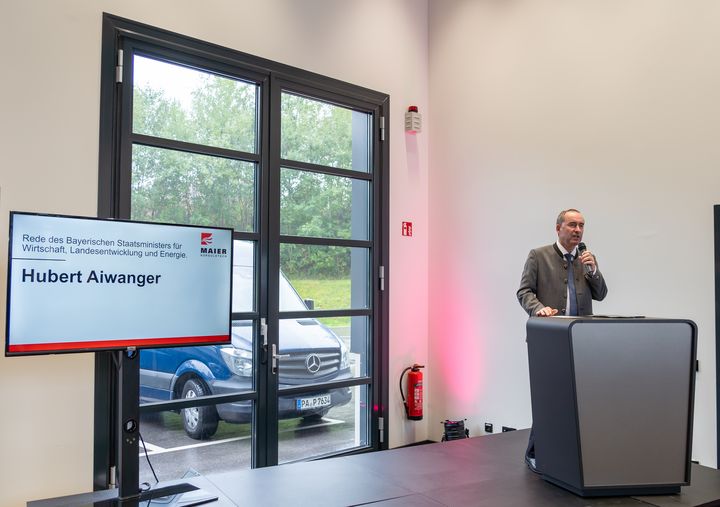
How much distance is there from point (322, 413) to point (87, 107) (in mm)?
2530

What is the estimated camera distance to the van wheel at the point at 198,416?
11.6 feet

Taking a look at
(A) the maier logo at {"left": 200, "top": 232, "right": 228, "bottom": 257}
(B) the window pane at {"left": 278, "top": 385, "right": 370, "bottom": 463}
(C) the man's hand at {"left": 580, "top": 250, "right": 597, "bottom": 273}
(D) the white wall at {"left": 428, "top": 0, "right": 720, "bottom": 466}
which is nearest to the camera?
(A) the maier logo at {"left": 200, "top": 232, "right": 228, "bottom": 257}

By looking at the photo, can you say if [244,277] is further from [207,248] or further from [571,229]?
[571,229]

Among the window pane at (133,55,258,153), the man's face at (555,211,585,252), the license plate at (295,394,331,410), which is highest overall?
the window pane at (133,55,258,153)

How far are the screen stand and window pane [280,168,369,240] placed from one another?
6.61 ft

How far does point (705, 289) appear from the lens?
343 cm

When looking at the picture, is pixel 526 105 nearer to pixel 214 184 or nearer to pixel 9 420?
pixel 214 184

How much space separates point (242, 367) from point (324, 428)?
878 mm

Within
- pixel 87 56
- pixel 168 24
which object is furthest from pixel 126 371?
pixel 168 24

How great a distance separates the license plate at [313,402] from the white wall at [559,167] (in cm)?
107

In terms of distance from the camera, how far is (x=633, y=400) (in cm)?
183

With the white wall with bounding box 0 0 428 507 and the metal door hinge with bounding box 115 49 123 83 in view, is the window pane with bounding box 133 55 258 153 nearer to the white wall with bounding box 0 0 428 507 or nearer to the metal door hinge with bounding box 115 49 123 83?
the metal door hinge with bounding box 115 49 123 83

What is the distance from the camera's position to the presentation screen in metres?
1.99

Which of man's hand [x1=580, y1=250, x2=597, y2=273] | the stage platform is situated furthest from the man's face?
the stage platform
